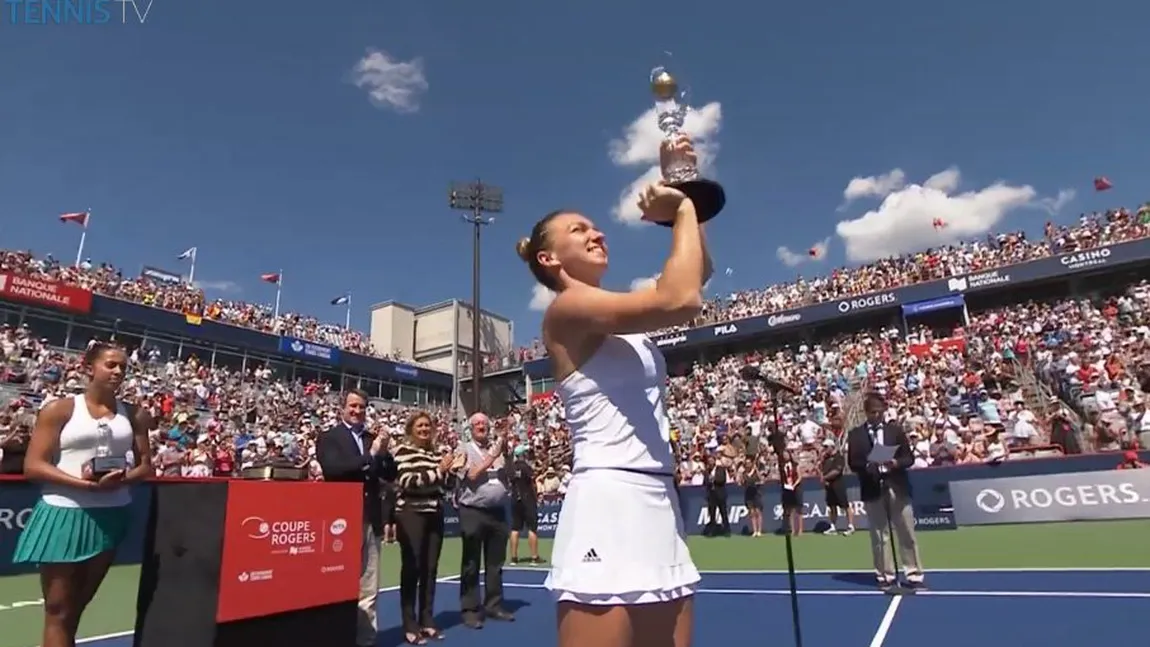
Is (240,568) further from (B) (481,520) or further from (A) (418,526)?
(B) (481,520)

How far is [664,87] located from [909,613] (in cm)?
542

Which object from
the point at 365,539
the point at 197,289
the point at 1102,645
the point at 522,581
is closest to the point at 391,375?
the point at 197,289

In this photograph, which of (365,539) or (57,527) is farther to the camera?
(365,539)

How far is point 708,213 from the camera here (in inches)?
80.3

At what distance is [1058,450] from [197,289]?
3353cm

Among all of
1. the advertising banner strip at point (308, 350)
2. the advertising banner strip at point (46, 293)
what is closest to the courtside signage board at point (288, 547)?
the advertising banner strip at point (46, 293)

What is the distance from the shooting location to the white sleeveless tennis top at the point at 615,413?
1816 mm

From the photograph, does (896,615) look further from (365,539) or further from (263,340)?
(263,340)

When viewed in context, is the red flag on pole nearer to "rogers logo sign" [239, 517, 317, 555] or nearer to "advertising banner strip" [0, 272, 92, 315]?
"advertising banner strip" [0, 272, 92, 315]

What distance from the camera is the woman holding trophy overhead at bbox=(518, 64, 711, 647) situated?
167cm

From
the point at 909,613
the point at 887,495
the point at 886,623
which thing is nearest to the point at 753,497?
the point at 887,495

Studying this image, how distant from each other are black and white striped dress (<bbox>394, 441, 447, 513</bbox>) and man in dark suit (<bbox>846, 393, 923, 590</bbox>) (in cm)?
455

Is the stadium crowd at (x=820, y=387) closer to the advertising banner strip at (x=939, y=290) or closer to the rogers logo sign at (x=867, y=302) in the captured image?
the advertising banner strip at (x=939, y=290)

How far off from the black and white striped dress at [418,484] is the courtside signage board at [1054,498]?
11.1 m
